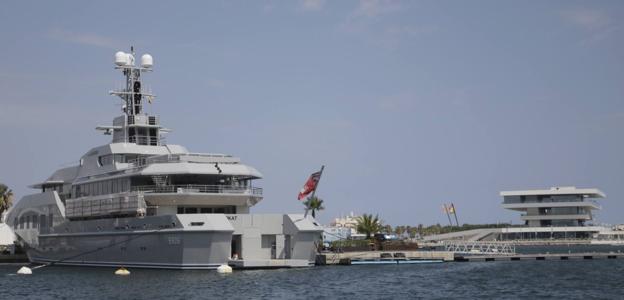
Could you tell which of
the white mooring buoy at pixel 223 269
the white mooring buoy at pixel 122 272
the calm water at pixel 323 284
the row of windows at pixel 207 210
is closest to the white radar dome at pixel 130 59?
the row of windows at pixel 207 210

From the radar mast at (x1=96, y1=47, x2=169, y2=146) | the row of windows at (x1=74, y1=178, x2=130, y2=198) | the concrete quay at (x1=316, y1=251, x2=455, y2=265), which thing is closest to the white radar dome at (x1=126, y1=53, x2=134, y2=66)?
the radar mast at (x1=96, y1=47, x2=169, y2=146)

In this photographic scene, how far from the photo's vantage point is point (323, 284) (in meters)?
41.8

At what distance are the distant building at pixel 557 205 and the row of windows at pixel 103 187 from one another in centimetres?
9090

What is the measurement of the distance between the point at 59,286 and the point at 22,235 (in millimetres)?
22696

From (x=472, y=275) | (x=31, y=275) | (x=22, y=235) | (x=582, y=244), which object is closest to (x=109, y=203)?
(x=31, y=275)

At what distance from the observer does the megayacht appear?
45.8 metres

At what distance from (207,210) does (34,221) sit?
18109mm

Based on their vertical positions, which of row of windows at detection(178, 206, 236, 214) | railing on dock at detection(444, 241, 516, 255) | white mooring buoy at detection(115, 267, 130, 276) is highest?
row of windows at detection(178, 206, 236, 214)

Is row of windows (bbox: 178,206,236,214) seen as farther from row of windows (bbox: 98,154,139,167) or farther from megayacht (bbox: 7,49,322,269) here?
row of windows (bbox: 98,154,139,167)

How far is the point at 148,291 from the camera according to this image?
37.8m

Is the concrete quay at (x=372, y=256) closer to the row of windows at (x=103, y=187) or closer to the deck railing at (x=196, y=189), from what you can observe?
the deck railing at (x=196, y=189)

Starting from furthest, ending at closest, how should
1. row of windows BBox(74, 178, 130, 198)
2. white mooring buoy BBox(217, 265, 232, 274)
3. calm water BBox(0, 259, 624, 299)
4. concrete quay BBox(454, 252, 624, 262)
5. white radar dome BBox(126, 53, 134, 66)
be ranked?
concrete quay BBox(454, 252, 624, 262), white radar dome BBox(126, 53, 134, 66), row of windows BBox(74, 178, 130, 198), white mooring buoy BBox(217, 265, 232, 274), calm water BBox(0, 259, 624, 299)

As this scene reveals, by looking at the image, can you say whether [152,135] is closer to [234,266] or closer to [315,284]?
[234,266]

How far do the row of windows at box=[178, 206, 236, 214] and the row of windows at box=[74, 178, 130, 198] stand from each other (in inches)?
162
